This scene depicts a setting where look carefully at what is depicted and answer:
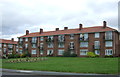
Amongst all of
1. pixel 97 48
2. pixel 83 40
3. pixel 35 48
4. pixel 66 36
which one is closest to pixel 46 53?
Result: pixel 35 48

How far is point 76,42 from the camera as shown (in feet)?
179

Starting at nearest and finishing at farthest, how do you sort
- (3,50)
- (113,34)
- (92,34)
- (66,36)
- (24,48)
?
1. (113,34)
2. (92,34)
3. (66,36)
4. (24,48)
5. (3,50)

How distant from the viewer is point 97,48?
50594mm

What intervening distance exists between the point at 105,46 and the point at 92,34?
541 centimetres

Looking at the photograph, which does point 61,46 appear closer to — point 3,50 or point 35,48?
point 35,48

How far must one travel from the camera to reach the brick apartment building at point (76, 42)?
49.6 meters

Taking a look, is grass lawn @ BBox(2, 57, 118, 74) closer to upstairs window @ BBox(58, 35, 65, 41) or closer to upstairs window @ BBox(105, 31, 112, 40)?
upstairs window @ BBox(105, 31, 112, 40)

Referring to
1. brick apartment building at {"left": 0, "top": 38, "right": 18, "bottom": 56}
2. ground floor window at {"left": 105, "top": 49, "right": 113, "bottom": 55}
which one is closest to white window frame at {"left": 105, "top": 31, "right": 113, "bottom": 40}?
ground floor window at {"left": 105, "top": 49, "right": 113, "bottom": 55}

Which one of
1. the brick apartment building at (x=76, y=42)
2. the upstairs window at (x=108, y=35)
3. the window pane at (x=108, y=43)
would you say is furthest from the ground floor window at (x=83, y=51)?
the upstairs window at (x=108, y=35)

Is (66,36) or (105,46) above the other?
(66,36)

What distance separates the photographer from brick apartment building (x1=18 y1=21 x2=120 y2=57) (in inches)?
1954

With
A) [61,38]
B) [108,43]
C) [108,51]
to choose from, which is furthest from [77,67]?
[61,38]

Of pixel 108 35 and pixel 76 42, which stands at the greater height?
pixel 108 35

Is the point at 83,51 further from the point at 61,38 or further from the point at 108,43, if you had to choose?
the point at 61,38
